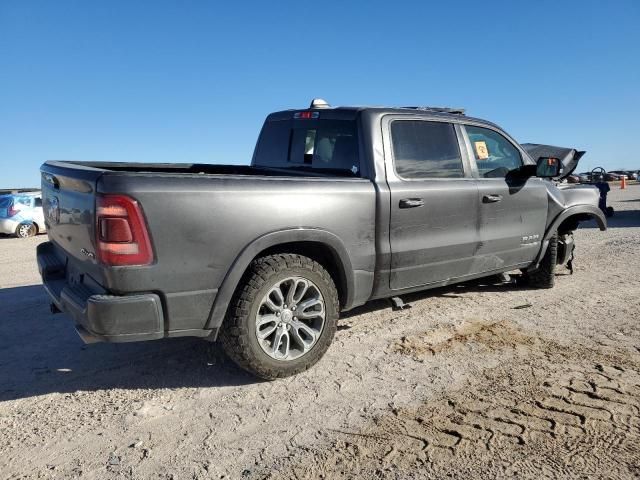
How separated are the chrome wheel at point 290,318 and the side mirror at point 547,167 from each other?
9.58 ft

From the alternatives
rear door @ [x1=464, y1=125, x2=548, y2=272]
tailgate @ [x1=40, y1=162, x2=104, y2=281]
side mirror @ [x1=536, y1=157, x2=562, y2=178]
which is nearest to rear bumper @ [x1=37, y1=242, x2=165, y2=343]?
tailgate @ [x1=40, y1=162, x2=104, y2=281]

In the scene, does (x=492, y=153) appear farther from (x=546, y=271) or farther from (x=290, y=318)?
(x=290, y=318)

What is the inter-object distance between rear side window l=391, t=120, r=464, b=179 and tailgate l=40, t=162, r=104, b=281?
229 centimetres

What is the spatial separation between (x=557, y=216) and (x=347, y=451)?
160 inches

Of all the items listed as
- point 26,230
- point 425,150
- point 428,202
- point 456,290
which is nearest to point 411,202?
point 428,202

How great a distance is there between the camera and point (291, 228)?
131 inches

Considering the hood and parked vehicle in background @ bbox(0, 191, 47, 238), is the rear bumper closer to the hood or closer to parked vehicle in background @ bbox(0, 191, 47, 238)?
the hood

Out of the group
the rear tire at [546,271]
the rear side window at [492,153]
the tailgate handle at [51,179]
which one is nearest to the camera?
the tailgate handle at [51,179]

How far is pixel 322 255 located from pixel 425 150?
1.41 meters

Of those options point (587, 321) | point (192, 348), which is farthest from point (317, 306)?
point (587, 321)

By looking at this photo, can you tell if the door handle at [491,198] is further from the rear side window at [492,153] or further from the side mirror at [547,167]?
the side mirror at [547,167]

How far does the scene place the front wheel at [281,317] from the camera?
10.5 feet

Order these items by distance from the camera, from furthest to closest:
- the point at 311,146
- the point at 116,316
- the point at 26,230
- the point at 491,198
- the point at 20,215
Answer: the point at 26,230, the point at 20,215, the point at 491,198, the point at 311,146, the point at 116,316

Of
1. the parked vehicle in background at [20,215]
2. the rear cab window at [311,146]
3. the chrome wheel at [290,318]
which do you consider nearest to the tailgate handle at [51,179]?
the chrome wheel at [290,318]
